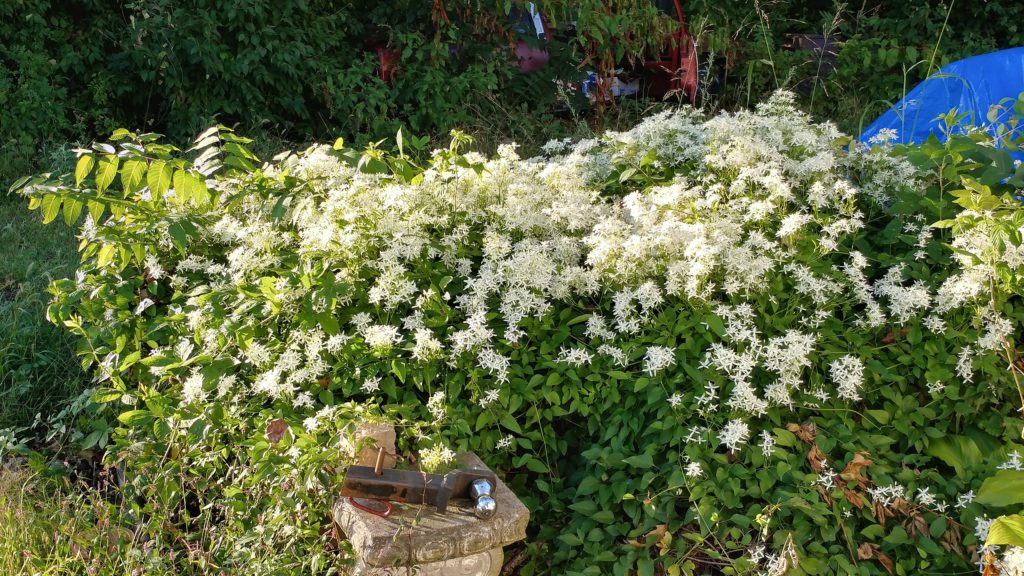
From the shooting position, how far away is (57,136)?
6582mm

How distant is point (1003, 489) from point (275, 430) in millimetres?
1930

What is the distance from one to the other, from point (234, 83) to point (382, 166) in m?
4.00

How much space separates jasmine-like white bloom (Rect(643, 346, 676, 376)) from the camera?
2543 millimetres

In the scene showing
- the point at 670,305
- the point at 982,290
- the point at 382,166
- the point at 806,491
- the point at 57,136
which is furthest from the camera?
the point at 57,136

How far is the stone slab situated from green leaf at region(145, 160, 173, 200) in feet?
3.83

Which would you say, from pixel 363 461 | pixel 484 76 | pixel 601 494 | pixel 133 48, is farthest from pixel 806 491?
pixel 133 48

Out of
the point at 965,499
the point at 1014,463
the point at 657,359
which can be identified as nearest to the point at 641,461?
the point at 657,359

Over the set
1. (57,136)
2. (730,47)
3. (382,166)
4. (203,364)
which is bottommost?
(730,47)

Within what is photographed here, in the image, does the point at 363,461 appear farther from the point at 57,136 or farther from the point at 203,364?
the point at 57,136

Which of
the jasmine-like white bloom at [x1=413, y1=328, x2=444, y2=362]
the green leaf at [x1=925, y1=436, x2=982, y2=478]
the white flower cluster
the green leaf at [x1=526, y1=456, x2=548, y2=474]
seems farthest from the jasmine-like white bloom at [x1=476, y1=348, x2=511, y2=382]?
the green leaf at [x1=925, y1=436, x2=982, y2=478]

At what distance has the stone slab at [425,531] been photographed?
216cm

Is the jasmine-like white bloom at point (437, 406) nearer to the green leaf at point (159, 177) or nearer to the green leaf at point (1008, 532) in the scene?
the green leaf at point (159, 177)

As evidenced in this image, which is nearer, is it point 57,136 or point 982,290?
point 982,290

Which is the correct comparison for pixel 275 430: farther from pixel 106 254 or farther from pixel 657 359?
pixel 657 359
